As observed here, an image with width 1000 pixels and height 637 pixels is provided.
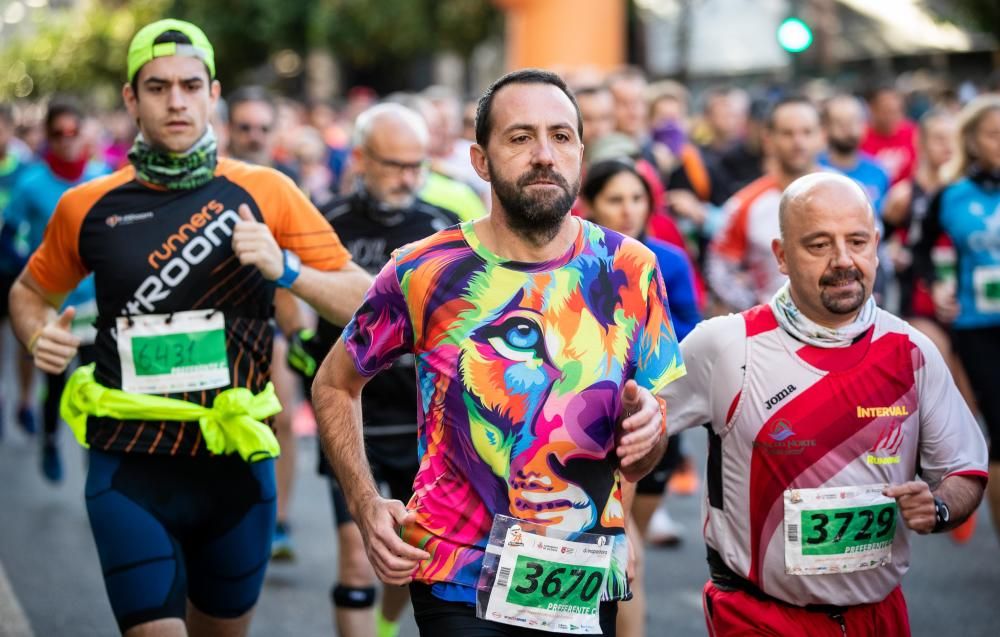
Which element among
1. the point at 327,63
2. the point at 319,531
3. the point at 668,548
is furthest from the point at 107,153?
the point at 327,63

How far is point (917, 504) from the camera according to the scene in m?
3.73

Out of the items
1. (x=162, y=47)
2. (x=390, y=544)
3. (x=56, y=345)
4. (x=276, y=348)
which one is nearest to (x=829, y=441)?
(x=390, y=544)

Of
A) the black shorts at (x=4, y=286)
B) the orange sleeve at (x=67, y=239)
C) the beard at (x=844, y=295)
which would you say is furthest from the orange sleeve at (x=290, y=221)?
the black shorts at (x=4, y=286)

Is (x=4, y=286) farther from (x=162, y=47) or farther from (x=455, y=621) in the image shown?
(x=455, y=621)

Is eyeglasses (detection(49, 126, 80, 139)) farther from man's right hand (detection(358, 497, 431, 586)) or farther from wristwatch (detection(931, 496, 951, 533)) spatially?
wristwatch (detection(931, 496, 951, 533))

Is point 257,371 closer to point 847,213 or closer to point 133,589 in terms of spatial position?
point 133,589

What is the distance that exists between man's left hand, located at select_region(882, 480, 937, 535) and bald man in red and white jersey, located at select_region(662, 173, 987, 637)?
73mm

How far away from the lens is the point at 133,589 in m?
4.31

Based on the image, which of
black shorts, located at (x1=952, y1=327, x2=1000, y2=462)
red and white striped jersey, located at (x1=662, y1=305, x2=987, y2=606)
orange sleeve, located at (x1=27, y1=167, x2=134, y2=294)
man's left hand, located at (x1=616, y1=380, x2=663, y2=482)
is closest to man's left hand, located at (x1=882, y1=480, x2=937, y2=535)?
red and white striped jersey, located at (x1=662, y1=305, x2=987, y2=606)

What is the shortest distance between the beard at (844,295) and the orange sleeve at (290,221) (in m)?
1.55

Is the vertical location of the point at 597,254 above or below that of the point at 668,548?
above

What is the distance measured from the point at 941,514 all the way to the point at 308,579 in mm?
4207

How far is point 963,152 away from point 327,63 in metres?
38.5

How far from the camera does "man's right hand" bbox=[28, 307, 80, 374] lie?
4.43 m
